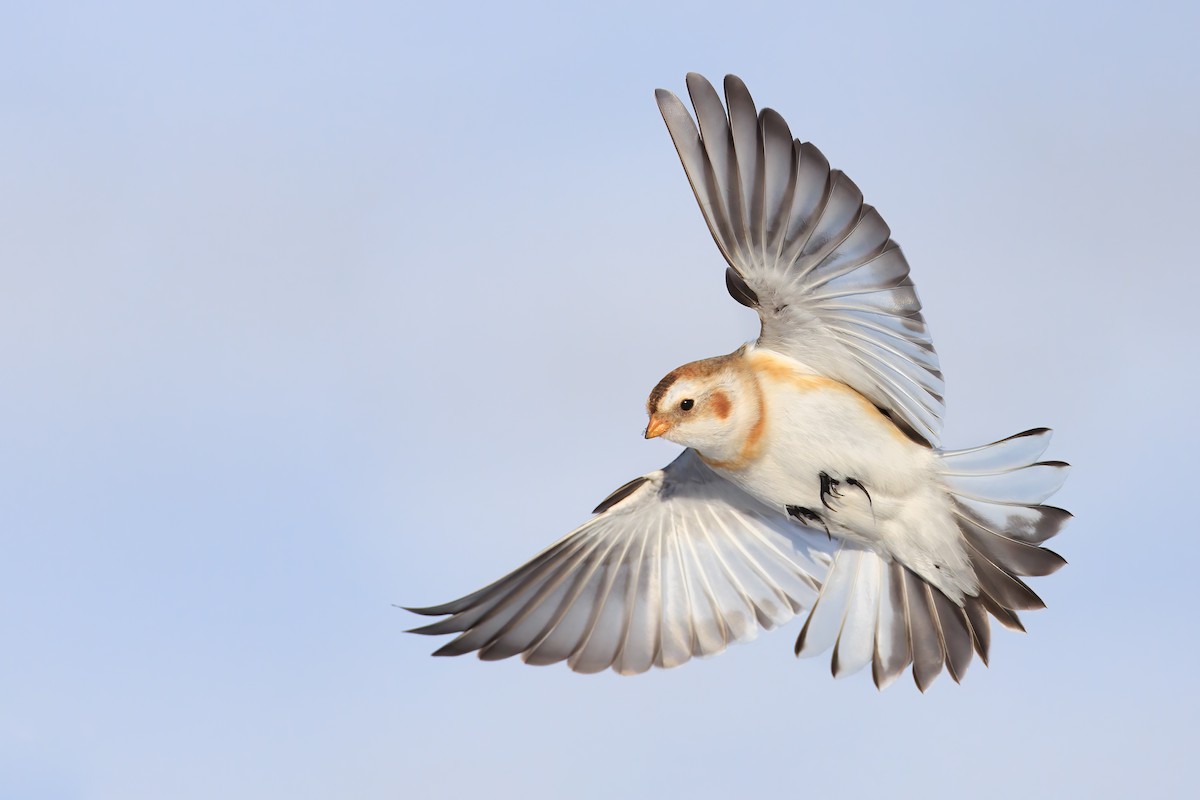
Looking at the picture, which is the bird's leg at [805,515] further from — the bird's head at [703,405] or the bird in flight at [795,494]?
the bird's head at [703,405]

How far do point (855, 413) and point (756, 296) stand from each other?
1110 millimetres

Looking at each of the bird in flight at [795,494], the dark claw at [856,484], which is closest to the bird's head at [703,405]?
the bird in flight at [795,494]

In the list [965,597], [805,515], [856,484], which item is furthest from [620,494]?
[965,597]

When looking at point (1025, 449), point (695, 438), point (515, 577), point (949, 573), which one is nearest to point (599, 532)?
point (515, 577)

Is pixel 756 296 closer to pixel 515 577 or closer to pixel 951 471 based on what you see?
pixel 951 471

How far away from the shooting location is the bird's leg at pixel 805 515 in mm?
9328

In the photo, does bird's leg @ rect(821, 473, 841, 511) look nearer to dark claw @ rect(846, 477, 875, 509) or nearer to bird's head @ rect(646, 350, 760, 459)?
dark claw @ rect(846, 477, 875, 509)

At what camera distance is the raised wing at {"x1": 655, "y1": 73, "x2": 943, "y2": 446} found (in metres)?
7.84

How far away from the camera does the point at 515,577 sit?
988cm

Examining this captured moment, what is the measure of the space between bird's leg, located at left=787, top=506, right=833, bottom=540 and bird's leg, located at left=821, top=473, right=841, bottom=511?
19 centimetres

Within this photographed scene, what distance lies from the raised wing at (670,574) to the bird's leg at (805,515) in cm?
96

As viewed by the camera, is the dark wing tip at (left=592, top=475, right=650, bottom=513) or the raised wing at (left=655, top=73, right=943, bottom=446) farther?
the dark wing tip at (left=592, top=475, right=650, bottom=513)

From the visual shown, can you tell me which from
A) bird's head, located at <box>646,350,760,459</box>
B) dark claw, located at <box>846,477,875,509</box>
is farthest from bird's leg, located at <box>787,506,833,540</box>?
bird's head, located at <box>646,350,760,459</box>

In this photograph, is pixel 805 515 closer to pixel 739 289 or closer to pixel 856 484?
pixel 856 484
